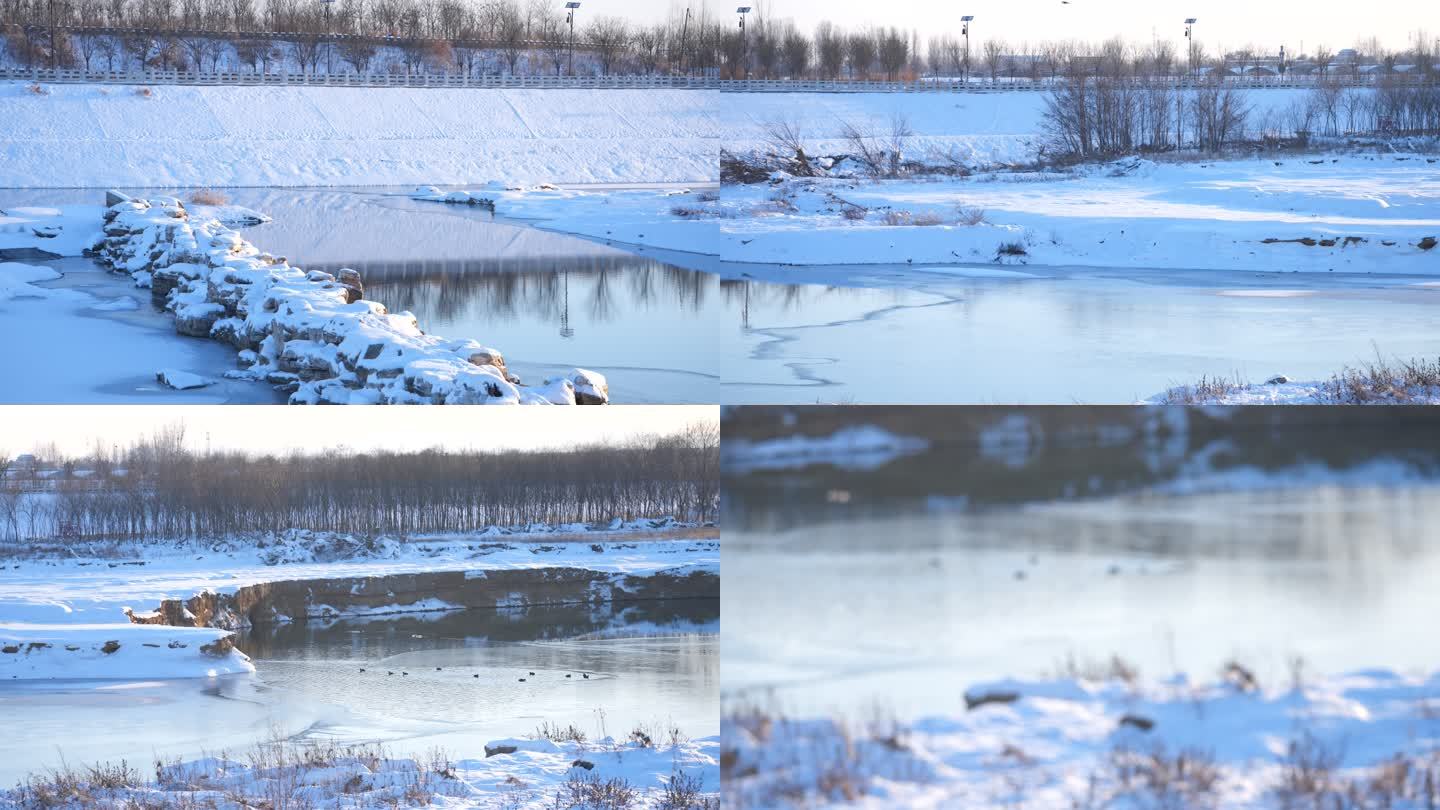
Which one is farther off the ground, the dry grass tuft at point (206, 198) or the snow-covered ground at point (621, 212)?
the dry grass tuft at point (206, 198)

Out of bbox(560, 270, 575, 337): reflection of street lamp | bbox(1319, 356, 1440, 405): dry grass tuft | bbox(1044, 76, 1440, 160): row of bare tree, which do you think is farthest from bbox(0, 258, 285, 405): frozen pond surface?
bbox(1319, 356, 1440, 405): dry grass tuft

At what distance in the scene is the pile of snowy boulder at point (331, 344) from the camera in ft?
19.8

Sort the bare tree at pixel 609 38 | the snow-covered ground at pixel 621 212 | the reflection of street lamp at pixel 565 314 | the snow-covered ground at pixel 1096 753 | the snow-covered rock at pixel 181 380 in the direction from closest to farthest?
the snow-covered ground at pixel 1096 753
the bare tree at pixel 609 38
the snow-covered rock at pixel 181 380
the reflection of street lamp at pixel 565 314
the snow-covered ground at pixel 621 212

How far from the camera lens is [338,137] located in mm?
33562

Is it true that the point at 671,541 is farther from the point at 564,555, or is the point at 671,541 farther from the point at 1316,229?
the point at 1316,229

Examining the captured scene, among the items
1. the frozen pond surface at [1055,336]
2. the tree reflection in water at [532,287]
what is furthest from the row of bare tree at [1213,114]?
the tree reflection in water at [532,287]

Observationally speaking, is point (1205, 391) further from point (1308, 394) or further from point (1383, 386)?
point (1383, 386)

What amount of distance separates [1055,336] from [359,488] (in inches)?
175

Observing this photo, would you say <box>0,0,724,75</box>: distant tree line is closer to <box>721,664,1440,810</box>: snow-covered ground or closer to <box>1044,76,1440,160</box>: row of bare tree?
<box>1044,76,1440,160</box>: row of bare tree

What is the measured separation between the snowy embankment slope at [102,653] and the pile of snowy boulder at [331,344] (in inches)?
121

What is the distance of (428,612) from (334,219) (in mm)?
8404

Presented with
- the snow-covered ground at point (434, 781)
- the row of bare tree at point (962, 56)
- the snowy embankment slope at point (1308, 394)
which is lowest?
the snow-covered ground at point (434, 781)

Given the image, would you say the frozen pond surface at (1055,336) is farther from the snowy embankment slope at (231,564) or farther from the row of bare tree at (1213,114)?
the snowy embankment slope at (231,564)

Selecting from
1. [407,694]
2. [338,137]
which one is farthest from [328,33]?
[338,137]
